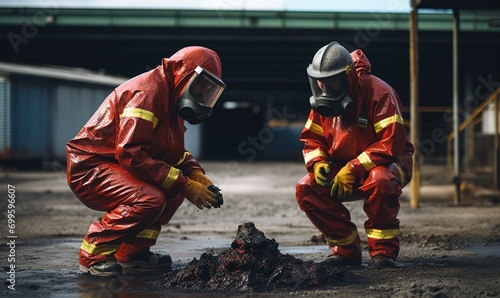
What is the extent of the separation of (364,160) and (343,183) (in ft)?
0.78

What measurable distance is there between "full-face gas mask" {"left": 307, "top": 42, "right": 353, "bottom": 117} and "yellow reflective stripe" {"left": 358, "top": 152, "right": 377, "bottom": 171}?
374 mm

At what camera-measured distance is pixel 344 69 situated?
5652 millimetres

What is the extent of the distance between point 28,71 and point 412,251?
1883 centimetres

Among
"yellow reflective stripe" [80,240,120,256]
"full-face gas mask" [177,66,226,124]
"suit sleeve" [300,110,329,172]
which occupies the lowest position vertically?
"yellow reflective stripe" [80,240,120,256]

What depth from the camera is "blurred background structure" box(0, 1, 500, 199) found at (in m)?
23.1

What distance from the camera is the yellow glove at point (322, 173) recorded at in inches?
227

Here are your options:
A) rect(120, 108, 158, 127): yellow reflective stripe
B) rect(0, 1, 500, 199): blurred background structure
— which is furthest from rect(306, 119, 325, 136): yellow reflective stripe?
rect(0, 1, 500, 199): blurred background structure

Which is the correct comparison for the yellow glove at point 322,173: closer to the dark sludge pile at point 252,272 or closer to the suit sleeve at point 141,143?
the dark sludge pile at point 252,272

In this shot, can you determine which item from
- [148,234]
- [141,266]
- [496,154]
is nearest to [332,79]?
[148,234]

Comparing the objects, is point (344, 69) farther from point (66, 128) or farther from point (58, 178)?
point (66, 128)

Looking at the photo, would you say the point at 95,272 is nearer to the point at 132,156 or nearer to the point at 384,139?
the point at 132,156

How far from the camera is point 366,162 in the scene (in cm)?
566

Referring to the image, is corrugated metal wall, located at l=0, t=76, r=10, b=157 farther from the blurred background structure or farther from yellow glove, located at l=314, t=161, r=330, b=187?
yellow glove, located at l=314, t=161, r=330, b=187

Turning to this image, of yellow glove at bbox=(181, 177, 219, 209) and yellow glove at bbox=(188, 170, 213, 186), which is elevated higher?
yellow glove at bbox=(188, 170, 213, 186)
